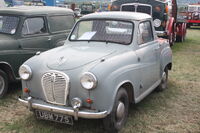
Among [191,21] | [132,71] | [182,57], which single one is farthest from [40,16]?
[191,21]

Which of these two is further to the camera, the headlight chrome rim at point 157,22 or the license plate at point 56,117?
the headlight chrome rim at point 157,22

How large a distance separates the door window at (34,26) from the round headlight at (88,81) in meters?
2.89

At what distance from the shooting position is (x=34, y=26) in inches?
240

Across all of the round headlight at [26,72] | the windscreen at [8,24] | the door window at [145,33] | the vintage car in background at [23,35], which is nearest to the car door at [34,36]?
the vintage car in background at [23,35]

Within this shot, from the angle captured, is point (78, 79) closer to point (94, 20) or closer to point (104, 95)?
point (104, 95)

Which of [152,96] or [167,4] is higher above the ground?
[167,4]

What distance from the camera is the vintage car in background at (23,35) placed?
5386 millimetres

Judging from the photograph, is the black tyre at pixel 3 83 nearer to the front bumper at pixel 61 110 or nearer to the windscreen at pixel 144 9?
the front bumper at pixel 61 110

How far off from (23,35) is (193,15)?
2064 centimetres

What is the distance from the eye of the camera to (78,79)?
356 centimetres

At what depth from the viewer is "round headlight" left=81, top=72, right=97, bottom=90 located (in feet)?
11.3

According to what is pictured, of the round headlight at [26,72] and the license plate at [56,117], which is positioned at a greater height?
the round headlight at [26,72]

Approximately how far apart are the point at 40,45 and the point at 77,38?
4.85 ft

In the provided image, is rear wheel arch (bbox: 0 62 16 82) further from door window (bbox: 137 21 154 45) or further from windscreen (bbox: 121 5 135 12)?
windscreen (bbox: 121 5 135 12)
